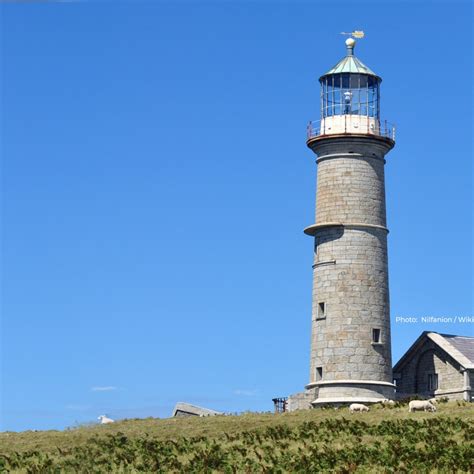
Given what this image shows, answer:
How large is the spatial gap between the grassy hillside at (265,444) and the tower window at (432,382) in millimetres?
11148

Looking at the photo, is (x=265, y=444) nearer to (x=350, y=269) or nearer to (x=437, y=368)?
(x=350, y=269)

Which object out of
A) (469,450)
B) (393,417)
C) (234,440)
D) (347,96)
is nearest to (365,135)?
(347,96)

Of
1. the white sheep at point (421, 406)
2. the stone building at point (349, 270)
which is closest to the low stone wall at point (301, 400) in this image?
the stone building at point (349, 270)

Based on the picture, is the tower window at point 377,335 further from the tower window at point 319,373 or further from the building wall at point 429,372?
the building wall at point 429,372

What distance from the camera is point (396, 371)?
2598 inches

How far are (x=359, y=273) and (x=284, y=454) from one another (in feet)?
70.9

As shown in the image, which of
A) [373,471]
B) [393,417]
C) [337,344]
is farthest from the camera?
[337,344]

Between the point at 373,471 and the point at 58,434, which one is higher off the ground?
the point at 58,434

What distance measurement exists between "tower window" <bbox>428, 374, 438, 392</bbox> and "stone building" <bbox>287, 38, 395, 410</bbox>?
3634 millimetres

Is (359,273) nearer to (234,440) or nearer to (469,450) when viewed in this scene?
(234,440)

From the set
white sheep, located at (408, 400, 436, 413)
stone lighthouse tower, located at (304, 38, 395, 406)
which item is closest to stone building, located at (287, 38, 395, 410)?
stone lighthouse tower, located at (304, 38, 395, 406)

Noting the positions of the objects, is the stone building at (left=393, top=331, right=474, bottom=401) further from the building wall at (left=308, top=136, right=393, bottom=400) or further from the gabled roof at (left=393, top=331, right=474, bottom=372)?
the building wall at (left=308, top=136, right=393, bottom=400)

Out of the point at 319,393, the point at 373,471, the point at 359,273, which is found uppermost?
the point at 359,273

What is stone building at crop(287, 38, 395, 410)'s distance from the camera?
59.7 metres
